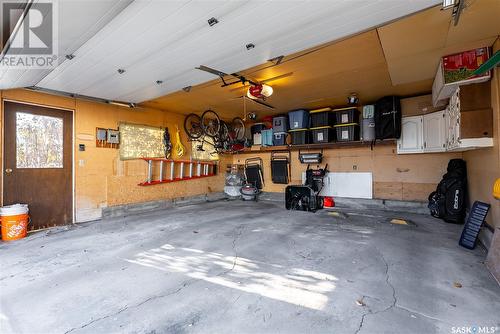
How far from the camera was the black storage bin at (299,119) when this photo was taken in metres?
6.17

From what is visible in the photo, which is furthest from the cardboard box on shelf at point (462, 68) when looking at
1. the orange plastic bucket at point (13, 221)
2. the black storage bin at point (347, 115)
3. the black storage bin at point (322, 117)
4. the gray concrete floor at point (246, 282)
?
the orange plastic bucket at point (13, 221)

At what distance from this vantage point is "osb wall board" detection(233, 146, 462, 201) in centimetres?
518

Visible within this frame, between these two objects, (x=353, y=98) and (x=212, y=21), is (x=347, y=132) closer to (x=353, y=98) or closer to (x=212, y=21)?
(x=353, y=98)

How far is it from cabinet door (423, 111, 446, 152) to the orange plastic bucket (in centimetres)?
736

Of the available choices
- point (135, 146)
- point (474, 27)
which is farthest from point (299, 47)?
point (135, 146)

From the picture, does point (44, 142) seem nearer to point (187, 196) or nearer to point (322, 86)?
point (187, 196)

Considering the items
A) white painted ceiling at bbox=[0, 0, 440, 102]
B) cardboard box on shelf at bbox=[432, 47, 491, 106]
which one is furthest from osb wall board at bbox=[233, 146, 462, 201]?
white painted ceiling at bbox=[0, 0, 440, 102]

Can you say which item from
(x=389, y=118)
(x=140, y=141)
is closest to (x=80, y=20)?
(x=140, y=141)

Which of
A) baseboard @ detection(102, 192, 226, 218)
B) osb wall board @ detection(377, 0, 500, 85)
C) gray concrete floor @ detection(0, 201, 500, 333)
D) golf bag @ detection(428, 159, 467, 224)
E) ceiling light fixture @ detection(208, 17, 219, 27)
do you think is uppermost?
osb wall board @ detection(377, 0, 500, 85)

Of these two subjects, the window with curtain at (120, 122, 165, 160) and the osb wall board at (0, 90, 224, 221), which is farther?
the window with curtain at (120, 122, 165, 160)

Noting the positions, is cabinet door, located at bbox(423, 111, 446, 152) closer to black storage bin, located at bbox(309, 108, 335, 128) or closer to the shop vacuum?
black storage bin, located at bbox(309, 108, 335, 128)

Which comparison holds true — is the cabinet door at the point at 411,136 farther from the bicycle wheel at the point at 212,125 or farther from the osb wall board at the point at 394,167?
the bicycle wheel at the point at 212,125

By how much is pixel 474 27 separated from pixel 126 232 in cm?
521

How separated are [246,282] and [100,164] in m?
4.31
